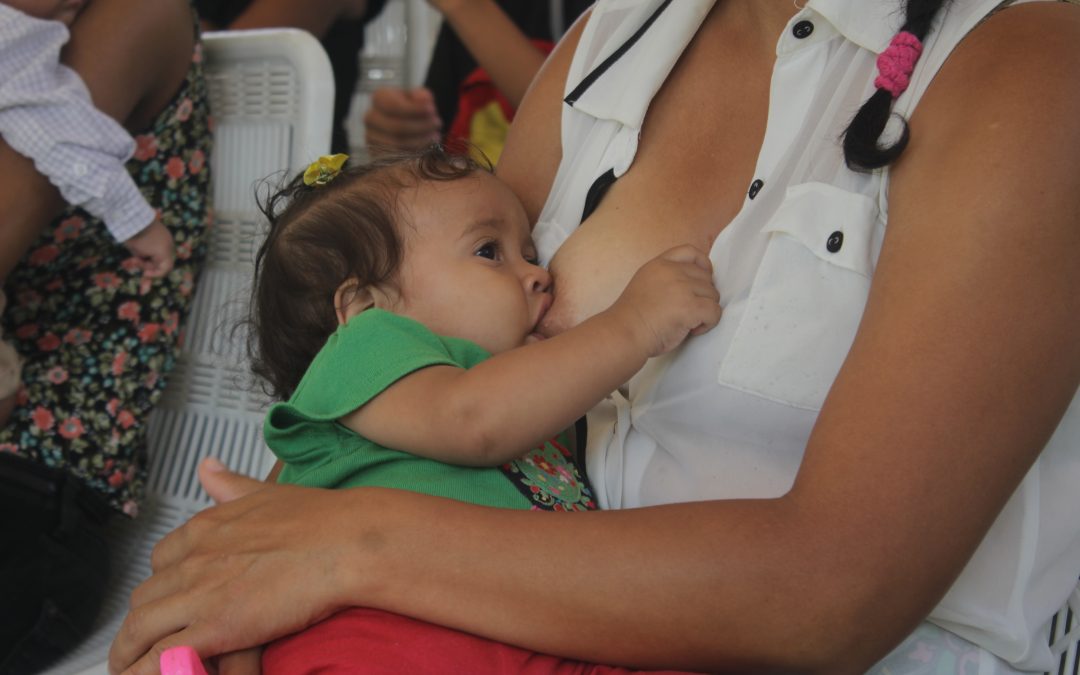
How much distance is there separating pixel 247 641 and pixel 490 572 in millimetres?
244

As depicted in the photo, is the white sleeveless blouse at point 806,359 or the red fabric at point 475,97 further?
the red fabric at point 475,97

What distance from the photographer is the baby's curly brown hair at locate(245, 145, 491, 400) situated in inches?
51.5

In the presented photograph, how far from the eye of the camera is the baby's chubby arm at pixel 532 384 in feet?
3.56

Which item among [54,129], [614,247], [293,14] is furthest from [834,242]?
[293,14]

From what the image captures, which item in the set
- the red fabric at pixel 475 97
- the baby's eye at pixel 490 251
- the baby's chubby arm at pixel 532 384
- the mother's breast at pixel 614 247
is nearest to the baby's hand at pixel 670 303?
the baby's chubby arm at pixel 532 384

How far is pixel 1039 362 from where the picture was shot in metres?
0.92

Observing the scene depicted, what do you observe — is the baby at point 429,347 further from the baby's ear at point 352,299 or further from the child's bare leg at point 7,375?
the child's bare leg at point 7,375

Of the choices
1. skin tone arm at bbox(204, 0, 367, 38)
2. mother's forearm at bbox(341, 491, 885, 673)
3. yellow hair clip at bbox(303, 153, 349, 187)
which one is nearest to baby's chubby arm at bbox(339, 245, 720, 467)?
mother's forearm at bbox(341, 491, 885, 673)

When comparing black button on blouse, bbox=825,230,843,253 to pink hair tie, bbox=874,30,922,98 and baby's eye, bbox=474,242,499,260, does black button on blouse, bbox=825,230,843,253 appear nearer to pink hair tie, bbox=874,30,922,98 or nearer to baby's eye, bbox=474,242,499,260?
pink hair tie, bbox=874,30,922,98

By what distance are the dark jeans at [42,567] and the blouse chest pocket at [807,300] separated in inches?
47.4

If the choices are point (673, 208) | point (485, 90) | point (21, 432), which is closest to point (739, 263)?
point (673, 208)

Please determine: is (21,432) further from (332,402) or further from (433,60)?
(433,60)

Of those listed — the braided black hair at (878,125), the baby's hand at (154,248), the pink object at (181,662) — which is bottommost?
the baby's hand at (154,248)

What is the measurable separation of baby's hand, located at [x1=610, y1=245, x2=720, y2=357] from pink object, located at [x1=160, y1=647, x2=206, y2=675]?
1.68 ft
